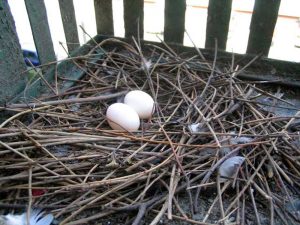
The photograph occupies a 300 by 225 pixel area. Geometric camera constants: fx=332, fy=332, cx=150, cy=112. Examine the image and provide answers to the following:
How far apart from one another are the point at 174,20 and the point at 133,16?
296mm

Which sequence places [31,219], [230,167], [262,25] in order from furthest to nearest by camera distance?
[262,25] < [230,167] < [31,219]

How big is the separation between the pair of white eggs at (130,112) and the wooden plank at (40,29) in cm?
66

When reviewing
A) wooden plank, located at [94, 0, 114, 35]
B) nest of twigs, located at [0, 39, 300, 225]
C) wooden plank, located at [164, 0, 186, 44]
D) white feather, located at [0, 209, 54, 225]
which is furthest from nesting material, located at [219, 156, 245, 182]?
wooden plank, located at [94, 0, 114, 35]

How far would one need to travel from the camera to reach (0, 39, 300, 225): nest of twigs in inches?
48.9

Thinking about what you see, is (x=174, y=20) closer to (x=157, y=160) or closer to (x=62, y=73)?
(x=62, y=73)

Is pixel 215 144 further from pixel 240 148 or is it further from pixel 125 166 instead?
pixel 125 166

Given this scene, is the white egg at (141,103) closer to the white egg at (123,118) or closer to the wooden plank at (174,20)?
the white egg at (123,118)

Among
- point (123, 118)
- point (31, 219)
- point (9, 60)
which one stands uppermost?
point (9, 60)

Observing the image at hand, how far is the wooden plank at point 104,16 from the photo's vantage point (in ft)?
7.64

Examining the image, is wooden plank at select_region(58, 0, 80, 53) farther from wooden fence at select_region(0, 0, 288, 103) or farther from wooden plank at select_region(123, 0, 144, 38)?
wooden plank at select_region(123, 0, 144, 38)

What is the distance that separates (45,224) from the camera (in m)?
1.17

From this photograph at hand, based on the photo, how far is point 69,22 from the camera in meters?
2.15

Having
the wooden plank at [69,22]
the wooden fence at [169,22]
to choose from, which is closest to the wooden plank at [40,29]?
the wooden fence at [169,22]

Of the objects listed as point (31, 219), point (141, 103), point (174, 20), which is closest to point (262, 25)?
point (174, 20)
